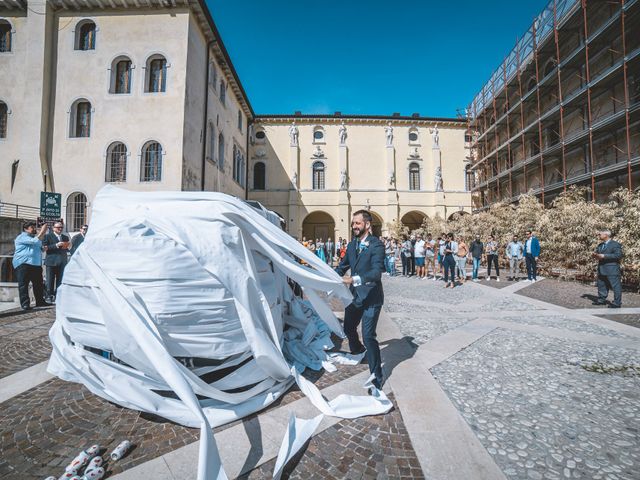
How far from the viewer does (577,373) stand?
3.58 meters

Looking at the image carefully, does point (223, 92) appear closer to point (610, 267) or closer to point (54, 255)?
point (54, 255)

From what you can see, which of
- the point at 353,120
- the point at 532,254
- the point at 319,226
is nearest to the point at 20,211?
the point at 532,254

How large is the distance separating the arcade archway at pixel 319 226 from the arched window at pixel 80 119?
20.8 meters

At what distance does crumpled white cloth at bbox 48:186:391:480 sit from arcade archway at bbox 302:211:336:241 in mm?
29933

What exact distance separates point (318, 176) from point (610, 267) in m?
25.6

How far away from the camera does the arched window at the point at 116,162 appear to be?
49.4 ft

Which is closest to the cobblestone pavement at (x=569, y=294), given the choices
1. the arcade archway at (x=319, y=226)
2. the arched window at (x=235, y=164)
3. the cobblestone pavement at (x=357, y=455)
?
the cobblestone pavement at (x=357, y=455)

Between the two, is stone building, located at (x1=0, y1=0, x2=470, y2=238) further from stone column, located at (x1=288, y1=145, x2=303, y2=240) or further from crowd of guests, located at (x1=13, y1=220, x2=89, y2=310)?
stone column, located at (x1=288, y1=145, x2=303, y2=240)

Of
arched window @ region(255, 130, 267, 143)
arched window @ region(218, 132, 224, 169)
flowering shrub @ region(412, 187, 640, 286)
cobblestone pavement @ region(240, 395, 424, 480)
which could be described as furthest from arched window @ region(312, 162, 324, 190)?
cobblestone pavement @ region(240, 395, 424, 480)

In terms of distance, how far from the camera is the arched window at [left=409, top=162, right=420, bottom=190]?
1216 inches

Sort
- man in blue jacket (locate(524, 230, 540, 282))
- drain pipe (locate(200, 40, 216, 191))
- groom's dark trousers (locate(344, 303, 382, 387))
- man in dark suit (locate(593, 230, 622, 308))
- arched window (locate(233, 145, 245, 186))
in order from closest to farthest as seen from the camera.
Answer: groom's dark trousers (locate(344, 303, 382, 387)) → man in dark suit (locate(593, 230, 622, 308)) → man in blue jacket (locate(524, 230, 540, 282)) → drain pipe (locate(200, 40, 216, 191)) → arched window (locate(233, 145, 245, 186))

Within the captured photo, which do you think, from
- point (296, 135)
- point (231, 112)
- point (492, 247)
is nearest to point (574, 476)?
point (492, 247)

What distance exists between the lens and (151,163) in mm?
15023

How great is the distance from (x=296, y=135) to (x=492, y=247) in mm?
22630
